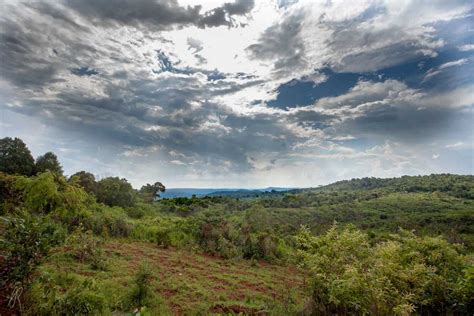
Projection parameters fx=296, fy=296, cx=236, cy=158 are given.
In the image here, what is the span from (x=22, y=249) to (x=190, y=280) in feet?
26.5

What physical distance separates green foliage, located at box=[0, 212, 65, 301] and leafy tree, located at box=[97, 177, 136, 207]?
2980cm

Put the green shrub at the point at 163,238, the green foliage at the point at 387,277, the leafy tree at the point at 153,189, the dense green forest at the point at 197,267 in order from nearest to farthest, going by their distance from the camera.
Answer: the dense green forest at the point at 197,267 < the green foliage at the point at 387,277 < the green shrub at the point at 163,238 < the leafy tree at the point at 153,189

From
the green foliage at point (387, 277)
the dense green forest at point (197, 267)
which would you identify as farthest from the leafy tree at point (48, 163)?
the green foliage at point (387, 277)

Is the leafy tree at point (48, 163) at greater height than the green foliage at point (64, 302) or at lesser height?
greater

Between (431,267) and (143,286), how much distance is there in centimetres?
702

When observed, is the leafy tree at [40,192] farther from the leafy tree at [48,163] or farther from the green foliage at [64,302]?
the leafy tree at [48,163]

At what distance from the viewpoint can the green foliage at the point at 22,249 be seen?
196 inches

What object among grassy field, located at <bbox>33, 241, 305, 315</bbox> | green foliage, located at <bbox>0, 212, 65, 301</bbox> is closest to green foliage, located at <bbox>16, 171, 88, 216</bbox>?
grassy field, located at <bbox>33, 241, 305, 315</bbox>

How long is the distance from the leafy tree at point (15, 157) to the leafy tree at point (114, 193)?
23.7 feet

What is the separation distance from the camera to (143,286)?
812cm

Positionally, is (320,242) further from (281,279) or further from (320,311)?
(281,279)

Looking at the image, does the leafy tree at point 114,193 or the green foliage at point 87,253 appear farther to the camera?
the leafy tree at point 114,193

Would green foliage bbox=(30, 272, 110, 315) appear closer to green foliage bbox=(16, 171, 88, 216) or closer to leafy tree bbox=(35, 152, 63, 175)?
green foliage bbox=(16, 171, 88, 216)

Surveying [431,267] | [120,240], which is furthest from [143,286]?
[120,240]
